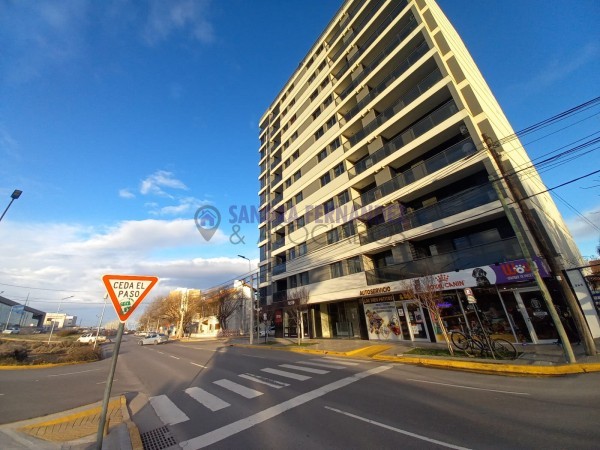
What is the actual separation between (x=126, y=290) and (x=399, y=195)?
59.8ft

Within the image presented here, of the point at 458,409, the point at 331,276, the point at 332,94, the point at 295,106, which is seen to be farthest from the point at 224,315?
the point at 458,409

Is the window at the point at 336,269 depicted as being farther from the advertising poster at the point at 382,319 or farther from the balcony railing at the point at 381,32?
the balcony railing at the point at 381,32

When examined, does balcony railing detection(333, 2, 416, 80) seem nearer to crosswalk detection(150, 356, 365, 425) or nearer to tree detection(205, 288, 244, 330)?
crosswalk detection(150, 356, 365, 425)

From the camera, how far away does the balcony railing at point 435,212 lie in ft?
47.9

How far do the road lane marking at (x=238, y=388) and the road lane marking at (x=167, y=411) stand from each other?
173 cm

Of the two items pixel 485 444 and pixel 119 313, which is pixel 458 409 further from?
pixel 119 313

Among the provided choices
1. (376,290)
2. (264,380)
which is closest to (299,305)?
(376,290)

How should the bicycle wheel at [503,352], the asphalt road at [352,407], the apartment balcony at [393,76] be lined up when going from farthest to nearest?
1. the apartment balcony at [393,76]
2. the bicycle wheel at [503,352]
3. the asphalt road at [352,407]

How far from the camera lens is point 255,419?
5.51 m

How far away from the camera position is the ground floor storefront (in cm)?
1302

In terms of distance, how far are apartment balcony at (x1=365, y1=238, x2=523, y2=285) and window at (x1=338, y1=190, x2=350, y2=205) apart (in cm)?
758

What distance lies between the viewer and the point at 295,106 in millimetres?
35656

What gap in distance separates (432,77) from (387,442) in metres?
21.6

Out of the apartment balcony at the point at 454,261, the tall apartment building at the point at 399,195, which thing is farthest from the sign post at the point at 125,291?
the apartment balcony at the point at 454,261
